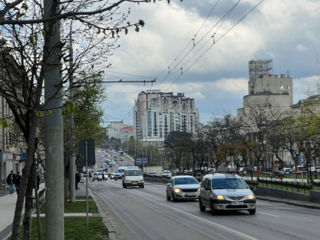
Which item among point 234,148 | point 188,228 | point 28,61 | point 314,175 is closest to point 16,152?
point 234,148

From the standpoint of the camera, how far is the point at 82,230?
17172mm

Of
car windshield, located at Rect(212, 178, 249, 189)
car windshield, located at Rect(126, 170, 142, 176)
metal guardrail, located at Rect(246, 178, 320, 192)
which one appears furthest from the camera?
car windshield, located at Rect(126, 170, 142, 176)

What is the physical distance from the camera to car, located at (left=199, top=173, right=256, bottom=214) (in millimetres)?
22781

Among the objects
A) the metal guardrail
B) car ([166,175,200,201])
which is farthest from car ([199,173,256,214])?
car ([166,175,200,201])

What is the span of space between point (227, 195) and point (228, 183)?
1.52 metres

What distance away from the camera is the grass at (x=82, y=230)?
1564 cm

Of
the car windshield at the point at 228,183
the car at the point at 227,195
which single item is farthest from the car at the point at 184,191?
the car windshield at the point at 228,183

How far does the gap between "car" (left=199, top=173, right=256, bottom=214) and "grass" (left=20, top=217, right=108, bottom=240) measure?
16.0 feet

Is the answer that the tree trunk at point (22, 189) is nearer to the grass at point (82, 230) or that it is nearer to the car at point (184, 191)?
the grass at point (82, 230)

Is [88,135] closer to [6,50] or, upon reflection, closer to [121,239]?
[121,239]

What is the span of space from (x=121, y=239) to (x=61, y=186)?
21.2ft

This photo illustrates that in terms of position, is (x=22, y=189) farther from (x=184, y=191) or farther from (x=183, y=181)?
(x=183, y=181)

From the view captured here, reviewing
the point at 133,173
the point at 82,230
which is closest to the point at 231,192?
the point at 82,230

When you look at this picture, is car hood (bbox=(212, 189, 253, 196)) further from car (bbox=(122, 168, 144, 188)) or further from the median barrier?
the median barrier
